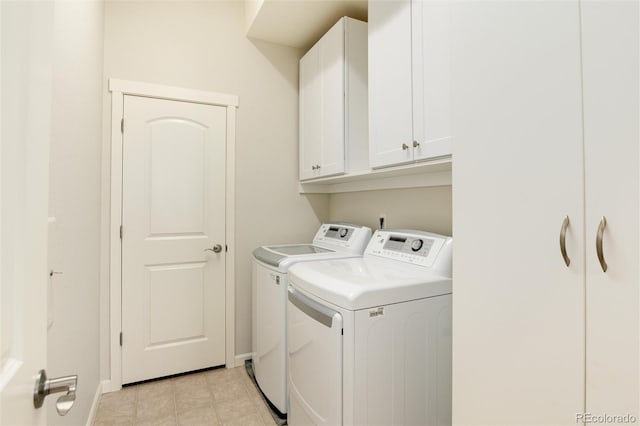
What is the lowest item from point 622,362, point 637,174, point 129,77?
point 622,362

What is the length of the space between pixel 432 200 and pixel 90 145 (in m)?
1.99

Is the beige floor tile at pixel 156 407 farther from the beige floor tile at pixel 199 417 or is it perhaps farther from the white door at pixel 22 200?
the white door at pixel 22 200

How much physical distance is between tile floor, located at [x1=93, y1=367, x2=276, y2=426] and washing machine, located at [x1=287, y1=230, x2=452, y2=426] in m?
0.57

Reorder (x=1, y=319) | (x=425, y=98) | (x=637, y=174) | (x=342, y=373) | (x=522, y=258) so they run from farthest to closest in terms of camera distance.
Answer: (x=425, y=98)
(x=342, y=373)
(x=522, y=258)
(x=637, y=174)
(x=1, y=319)

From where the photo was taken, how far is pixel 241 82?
105 inches

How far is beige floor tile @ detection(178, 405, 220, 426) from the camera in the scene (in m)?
1.91

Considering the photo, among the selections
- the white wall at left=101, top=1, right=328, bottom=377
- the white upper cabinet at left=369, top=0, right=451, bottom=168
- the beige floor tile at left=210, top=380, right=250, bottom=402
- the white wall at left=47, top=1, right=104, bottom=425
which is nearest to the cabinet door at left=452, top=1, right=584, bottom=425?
the white upper cabinet at left=369, top=0, right=451, bottom=168

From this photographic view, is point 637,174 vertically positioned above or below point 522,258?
above

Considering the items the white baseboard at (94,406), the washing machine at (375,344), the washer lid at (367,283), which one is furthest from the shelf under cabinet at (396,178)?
the white baseboard at (94,406)

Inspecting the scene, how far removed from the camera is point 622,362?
70 cm

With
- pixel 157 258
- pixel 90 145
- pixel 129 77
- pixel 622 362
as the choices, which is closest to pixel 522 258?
pixel 622 362

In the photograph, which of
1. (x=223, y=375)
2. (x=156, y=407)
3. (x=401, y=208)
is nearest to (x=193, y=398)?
(x=156, y=407)

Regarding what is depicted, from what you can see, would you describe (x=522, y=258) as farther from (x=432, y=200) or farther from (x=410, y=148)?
(x=432, y=200)

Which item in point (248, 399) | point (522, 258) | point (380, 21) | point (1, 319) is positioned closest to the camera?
point (1, 319)
